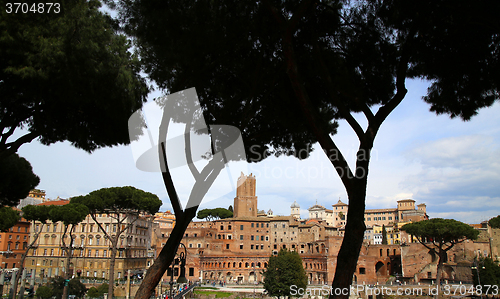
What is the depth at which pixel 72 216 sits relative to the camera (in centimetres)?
2286

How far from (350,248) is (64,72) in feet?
15.6

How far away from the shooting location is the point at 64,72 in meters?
5.15

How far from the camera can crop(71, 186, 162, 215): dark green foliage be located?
82.4 ft

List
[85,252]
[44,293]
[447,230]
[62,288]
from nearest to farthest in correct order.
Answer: [44,293] → [62,288] → [447,230] → [85,252]

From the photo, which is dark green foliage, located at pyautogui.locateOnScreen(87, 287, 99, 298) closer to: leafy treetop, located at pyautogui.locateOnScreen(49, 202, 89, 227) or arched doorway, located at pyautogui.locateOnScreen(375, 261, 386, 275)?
leafy treetop, located at pyautogui.locateOnScreen(49, 202, 89, 227)

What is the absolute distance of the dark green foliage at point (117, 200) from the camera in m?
25.1

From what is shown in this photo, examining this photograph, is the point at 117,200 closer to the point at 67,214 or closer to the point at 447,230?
the point at 67,214

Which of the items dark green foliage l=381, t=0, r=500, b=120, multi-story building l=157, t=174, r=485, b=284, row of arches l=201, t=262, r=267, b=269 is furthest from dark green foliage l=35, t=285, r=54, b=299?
row of arches l=201, t=262, r=267, b=269

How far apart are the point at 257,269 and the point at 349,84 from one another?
41.1 metres

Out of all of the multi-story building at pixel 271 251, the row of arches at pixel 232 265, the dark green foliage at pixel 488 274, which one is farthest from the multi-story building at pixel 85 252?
the dark green foliage at pixel 488 274

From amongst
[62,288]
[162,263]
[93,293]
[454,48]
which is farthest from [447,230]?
[162,263]

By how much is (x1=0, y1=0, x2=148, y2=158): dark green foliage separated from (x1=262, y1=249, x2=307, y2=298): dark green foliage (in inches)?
953

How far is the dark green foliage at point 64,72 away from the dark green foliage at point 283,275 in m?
24.2

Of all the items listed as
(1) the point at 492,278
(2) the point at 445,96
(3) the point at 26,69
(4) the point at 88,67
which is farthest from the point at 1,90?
(1) the point at 492,278
